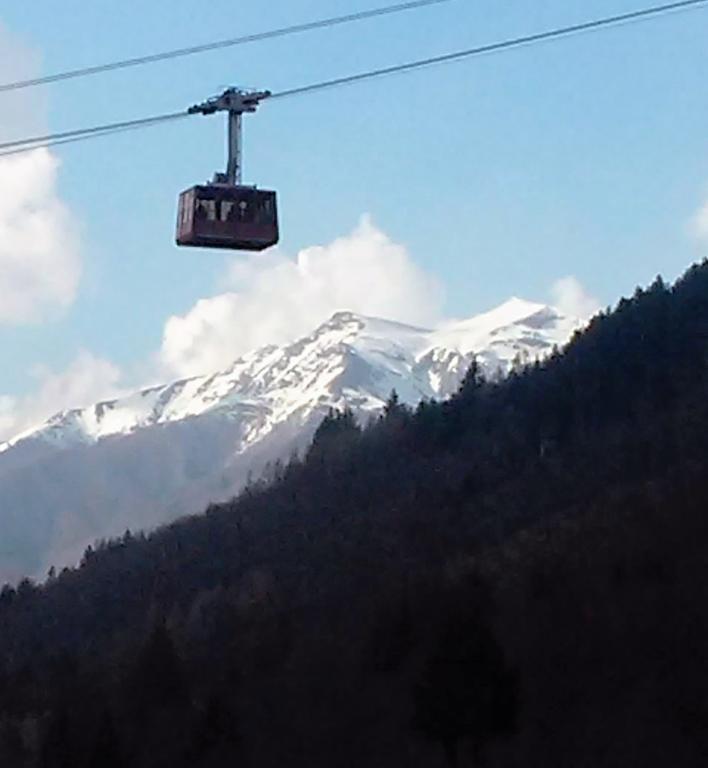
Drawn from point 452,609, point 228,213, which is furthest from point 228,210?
point 452,609

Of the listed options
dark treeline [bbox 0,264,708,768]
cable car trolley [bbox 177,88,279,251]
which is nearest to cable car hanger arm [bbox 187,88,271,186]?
cable car trolley [bbox 177,88,279,251]

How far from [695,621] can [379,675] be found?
16.3m

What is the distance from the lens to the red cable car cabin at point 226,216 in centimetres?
3112

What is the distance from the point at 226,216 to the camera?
3116 cm

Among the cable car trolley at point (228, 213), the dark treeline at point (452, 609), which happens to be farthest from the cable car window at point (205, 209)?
the dark treeline at point (452, 609)

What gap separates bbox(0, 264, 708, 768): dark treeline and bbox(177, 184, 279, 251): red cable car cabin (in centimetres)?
2674

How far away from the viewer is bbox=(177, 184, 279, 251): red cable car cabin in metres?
31.1

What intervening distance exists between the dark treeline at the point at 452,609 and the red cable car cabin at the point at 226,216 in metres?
26.7

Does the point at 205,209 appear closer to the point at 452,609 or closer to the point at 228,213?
the point at 228,213

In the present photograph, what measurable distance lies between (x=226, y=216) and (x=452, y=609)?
29123mm

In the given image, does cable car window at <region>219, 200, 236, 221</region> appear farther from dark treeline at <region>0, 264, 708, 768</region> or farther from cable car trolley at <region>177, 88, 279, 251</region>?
dark treeline at <region>0, 264, 708, 768</region>

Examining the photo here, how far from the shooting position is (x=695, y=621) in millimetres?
91312

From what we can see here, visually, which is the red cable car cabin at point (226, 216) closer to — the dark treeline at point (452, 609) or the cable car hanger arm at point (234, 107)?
the cable car hanger arm at point (234, 107)

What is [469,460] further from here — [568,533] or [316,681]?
[316,681]
